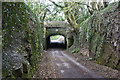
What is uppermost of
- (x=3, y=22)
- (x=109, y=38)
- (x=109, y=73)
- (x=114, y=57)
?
(x=3, y=22)

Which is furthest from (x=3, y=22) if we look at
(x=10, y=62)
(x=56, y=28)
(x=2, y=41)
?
(x=56, y=28)

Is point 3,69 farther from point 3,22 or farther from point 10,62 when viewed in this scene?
point 3,22

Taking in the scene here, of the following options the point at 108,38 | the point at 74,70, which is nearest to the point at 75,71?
the point at 74,70

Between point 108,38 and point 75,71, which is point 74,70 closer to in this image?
point 75,71

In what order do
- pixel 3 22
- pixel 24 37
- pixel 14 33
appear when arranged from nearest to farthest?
pixel 3 22 < pixel 14 33 < pixel 24 37

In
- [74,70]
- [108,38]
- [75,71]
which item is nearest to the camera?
[75,71]

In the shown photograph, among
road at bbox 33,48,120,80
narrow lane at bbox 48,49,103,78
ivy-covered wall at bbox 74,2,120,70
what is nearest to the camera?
road at bbox 33,48,120,80

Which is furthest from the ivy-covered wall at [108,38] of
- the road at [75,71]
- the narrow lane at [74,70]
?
the narrow lane at [74,70]

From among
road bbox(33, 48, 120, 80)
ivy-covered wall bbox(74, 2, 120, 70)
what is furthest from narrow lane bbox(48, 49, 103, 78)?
ivy-covered wall bbox(74, 2, 120, 70)

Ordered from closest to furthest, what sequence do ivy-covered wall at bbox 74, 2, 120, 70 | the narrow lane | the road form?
the road < the narrow lane < ivy-covered wall at bbox 74, 2, 120, 70

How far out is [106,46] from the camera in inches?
280

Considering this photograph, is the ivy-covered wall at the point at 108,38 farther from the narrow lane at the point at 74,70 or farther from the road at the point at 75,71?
the narrow lane at the point at 74,70

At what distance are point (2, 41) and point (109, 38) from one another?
251 inches

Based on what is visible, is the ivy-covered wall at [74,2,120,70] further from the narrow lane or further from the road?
the narrow lane
